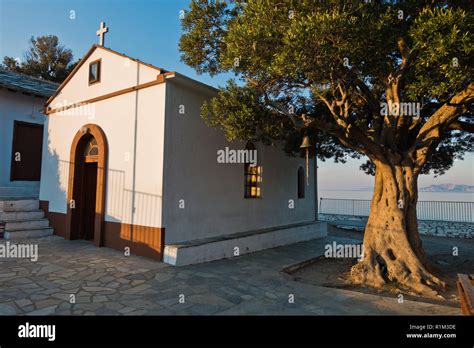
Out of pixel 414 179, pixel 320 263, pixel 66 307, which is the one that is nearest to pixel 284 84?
pixel 414 179

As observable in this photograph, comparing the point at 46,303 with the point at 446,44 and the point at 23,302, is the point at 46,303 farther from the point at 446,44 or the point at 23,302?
the point at 446,44

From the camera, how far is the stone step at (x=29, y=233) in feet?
29.1

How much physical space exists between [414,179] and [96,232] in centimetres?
847

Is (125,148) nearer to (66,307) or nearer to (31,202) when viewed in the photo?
(66,307)

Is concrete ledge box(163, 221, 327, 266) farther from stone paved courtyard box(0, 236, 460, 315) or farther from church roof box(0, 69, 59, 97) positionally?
church roof box(0, 69, 59, 97)

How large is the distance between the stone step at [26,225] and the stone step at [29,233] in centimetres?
16

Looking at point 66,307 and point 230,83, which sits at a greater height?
point 230,83

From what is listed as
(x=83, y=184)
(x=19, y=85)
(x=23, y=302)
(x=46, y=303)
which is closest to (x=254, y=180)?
(x=83, y=184)

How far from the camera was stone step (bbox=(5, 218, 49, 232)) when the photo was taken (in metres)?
9.08

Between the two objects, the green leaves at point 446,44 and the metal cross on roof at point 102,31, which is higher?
the metal cross on roof at point 102,31

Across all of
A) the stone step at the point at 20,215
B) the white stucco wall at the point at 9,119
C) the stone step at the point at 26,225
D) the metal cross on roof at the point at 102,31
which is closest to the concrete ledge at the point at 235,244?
the stone step at the point at 26,225

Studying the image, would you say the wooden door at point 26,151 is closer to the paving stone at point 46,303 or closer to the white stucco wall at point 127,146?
the white stucco wall at point 127,146

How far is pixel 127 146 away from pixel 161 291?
4346mm
